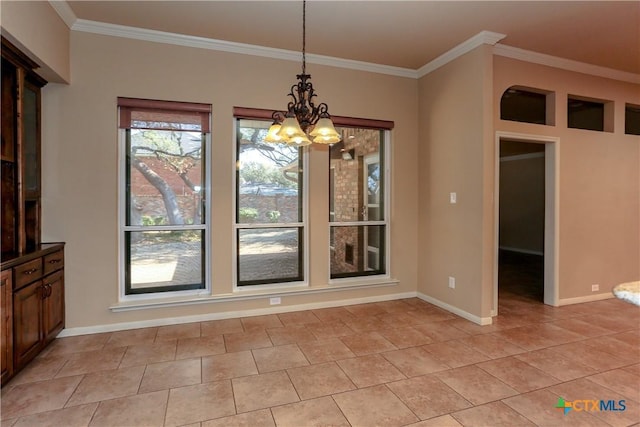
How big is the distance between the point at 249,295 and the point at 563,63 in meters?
4.64

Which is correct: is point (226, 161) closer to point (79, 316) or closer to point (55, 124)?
point (55, 124)

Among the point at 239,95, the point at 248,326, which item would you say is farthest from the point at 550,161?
the point at 248,326

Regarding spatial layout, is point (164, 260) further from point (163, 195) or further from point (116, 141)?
point (116, 141)

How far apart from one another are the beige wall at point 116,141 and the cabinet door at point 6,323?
98 centimetres

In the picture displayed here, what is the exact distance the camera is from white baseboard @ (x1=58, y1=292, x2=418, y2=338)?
331cm

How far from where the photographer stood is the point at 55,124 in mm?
3182

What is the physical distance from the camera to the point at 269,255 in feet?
13.1

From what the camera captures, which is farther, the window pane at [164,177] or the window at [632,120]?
the window at [632,120]

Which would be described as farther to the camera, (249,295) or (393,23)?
(249,295)

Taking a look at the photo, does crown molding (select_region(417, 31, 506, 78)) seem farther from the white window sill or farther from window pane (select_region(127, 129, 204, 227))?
window pane (select_region(127, 129, 204, 227))

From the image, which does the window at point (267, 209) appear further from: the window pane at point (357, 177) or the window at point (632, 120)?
the window at point (632, 120)

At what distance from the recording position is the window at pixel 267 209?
3867 mm

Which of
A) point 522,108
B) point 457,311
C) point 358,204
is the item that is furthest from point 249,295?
point 522,108

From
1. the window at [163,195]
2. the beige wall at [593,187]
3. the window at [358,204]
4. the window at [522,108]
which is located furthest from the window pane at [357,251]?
the window at [522,108]
